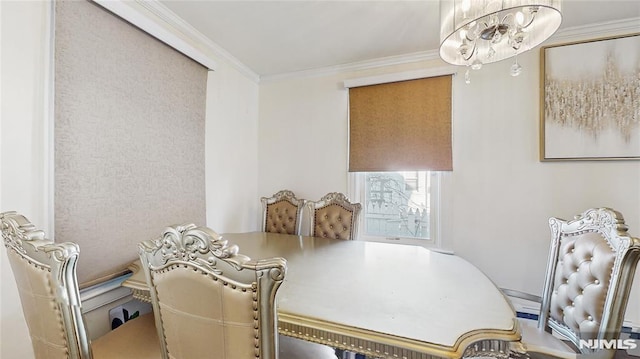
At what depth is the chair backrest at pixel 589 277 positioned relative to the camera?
111cm

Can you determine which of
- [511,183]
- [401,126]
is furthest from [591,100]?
[401,126]

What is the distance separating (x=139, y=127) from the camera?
5.70ft

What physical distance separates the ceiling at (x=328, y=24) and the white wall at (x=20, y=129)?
83cm

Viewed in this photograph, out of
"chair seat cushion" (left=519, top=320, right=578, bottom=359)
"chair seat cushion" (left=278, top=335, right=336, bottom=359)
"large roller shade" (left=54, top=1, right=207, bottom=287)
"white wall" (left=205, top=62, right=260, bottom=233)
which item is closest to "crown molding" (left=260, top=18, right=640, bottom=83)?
"white wall" (left=205, top=62, right=260, bottom=233)

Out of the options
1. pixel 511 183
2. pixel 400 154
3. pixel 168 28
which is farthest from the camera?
pixel 400 154

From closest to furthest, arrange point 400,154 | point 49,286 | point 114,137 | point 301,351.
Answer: point 49,286 < point 301,351 < point 114,137 < point 400,154

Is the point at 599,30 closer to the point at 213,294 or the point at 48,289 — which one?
the point at 213,294

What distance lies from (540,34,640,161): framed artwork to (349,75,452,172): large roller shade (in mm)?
730

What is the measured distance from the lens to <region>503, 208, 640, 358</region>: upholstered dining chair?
111cm

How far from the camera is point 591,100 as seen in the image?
6.67ft

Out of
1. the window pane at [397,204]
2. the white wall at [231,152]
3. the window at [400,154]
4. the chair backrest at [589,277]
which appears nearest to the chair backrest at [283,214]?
the white wall at [231,152]

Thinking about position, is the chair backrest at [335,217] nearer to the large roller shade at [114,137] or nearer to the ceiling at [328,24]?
the large roller shade at [114,137]

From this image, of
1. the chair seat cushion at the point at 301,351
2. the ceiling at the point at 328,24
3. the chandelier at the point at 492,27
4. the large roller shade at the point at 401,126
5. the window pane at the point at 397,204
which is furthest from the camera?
the window pane at the point at 397,204

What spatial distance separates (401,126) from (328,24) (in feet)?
3.66
